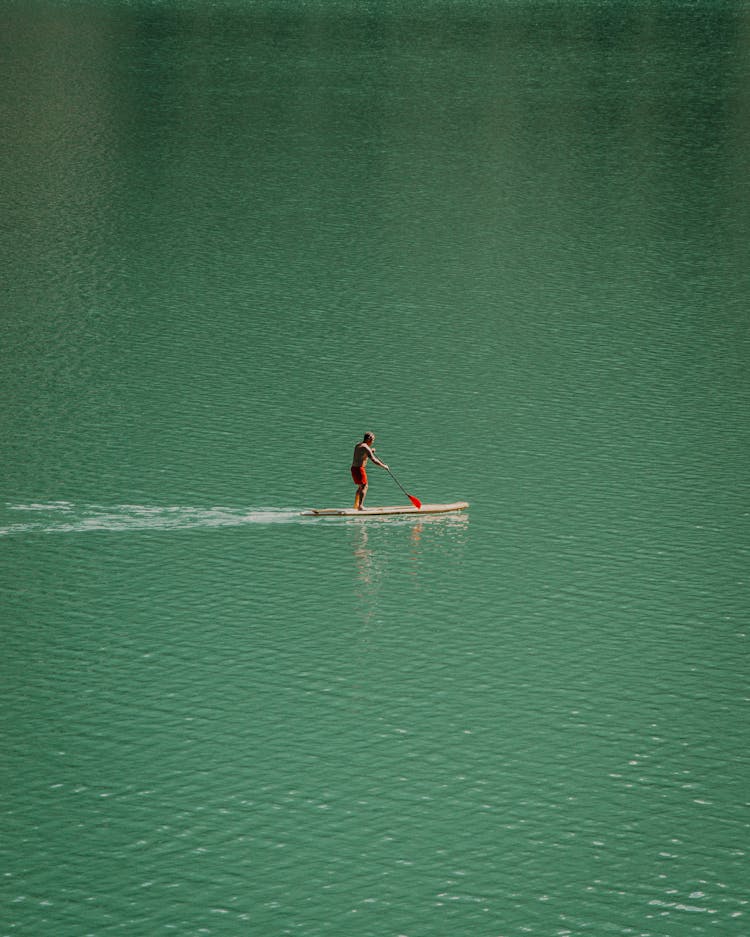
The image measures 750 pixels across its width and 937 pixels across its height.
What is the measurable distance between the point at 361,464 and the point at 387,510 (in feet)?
5.47

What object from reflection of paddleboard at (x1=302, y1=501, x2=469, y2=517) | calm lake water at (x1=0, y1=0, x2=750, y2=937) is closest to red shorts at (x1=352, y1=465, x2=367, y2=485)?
reflection of paddleboard at (x1=302, y1=501, x2=469, y2=517)

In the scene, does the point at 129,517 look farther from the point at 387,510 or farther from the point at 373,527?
the point at 387,510

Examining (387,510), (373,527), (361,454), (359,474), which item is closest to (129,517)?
(359,474)

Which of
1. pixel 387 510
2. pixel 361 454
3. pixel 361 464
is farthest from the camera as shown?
pixel 387 510

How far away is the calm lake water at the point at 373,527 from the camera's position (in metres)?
29.2

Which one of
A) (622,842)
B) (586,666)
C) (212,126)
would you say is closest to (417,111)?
(212,126)

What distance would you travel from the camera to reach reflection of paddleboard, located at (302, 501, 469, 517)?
139 ft

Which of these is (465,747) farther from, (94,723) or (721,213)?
(721,213)

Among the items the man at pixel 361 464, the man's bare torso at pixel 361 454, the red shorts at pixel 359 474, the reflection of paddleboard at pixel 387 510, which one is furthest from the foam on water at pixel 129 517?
the man's bare torso at pixel 361 454

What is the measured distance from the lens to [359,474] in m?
42.1

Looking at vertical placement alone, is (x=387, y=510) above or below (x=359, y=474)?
below

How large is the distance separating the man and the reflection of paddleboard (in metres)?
0.27

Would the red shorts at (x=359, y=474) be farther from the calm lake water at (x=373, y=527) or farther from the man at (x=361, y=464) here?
the calm lake water at (x=373, y=527)

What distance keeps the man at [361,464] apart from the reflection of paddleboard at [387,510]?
0.27m
